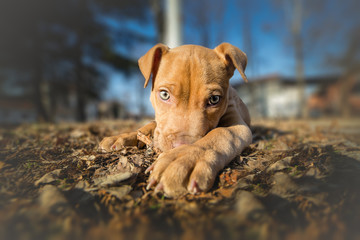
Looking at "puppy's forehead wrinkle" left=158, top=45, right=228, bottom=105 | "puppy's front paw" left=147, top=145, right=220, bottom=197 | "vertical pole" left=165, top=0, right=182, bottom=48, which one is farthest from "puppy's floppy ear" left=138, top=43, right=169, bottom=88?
"vertical pole" left=165, top=0, right=182, bottom=48

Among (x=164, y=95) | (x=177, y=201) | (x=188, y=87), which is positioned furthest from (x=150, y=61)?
(x=177, y=201)

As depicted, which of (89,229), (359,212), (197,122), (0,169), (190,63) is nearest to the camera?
(89,229)

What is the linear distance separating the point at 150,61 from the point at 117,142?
3.31ft

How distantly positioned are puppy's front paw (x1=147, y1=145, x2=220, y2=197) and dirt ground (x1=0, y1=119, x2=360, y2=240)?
66 millimetres

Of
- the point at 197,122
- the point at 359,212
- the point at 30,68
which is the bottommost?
the point at 359,212

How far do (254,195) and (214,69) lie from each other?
5.24ft

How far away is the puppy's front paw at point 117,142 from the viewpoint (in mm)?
2254

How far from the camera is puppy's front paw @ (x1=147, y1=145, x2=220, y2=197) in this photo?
1370mm

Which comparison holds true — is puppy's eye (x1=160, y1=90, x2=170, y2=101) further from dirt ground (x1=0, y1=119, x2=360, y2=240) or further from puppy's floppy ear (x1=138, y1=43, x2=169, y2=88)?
dirt ground (x1=0, y1=119, x2=360, y2=240)

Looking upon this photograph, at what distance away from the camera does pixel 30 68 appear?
1105 cm

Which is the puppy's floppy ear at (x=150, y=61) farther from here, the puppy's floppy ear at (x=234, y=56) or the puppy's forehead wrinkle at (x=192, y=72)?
the puppy's floppy ear at (x=234, y=56)

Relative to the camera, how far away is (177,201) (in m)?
1.28

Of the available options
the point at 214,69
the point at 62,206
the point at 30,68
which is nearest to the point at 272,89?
the point at 30,68

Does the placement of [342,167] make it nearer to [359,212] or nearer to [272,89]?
[359,212]
